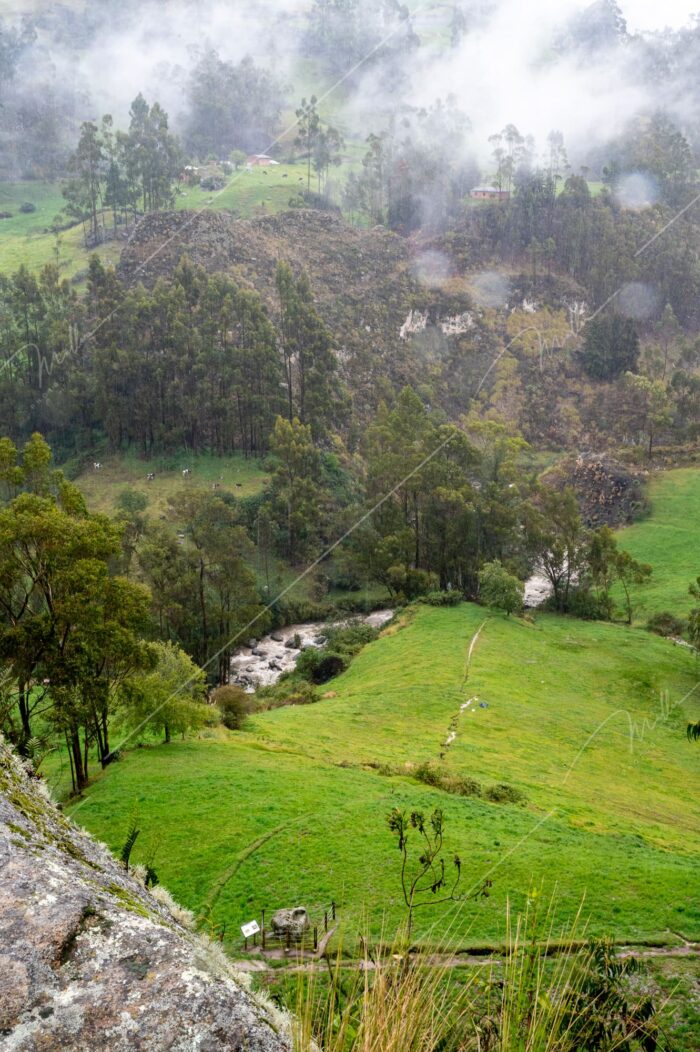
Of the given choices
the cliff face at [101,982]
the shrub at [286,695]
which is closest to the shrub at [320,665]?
the shrub at [286,695]

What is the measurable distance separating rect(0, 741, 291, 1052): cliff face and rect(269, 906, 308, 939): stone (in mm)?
10879

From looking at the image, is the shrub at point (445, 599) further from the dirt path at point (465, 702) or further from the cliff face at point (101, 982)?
the cliff face at point (101, 982)

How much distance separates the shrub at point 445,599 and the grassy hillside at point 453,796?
5.45 metres

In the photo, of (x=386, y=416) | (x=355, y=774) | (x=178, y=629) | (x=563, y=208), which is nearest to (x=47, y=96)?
(x=563, y=208)

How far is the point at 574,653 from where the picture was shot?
150ft

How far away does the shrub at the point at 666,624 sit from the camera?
163ft

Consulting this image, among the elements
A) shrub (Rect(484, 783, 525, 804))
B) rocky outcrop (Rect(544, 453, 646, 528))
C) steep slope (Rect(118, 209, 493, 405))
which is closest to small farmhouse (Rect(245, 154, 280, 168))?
steep slope (Rect(118, 209, 493, 405))

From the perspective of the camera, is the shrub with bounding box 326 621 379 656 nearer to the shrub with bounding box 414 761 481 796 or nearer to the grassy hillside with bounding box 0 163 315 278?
the shrub with bounding box 414 761 481 796

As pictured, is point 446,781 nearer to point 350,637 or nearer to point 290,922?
point 290,922

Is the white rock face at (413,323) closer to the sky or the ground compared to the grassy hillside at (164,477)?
closer to the sky

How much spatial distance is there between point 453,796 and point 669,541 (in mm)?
47106

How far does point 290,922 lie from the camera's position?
13.7 metres

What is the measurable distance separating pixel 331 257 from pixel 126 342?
37290 mm

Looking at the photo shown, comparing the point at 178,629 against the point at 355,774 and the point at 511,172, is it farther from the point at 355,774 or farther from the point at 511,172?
the point at 511,172
